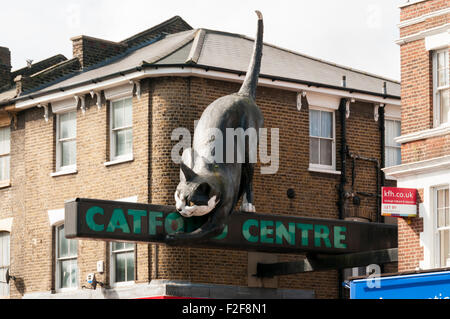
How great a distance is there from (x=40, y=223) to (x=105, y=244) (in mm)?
2671

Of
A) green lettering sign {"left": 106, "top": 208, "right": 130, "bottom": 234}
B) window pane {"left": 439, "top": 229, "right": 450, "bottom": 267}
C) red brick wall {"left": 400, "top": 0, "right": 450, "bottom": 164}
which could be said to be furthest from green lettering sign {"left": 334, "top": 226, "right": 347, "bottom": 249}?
green lettering sign {"left": 106, "top": 208, "right": 130, "bottom": 234}

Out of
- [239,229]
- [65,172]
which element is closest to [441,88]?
[239,229]

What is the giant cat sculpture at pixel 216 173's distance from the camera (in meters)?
24.2

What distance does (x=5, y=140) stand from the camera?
3347cm

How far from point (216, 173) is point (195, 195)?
2.81 ft

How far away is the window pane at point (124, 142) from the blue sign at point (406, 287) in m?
8.25

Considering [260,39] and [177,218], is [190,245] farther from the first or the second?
[260,39]

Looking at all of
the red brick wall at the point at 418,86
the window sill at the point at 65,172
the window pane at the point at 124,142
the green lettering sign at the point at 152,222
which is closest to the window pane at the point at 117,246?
the window pane at the point at 124,142

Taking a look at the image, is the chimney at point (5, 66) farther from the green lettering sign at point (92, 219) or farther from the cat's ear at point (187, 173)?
the cat's ear at point (187, 173)

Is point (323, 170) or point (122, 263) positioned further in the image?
point (323, 170)

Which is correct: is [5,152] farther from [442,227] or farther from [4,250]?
[442,227]

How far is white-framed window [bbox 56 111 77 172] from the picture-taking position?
31500 millimetres

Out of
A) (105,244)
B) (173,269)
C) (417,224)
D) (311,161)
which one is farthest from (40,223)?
(417,224)

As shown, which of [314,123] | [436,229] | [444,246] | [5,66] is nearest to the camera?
[444,246]
